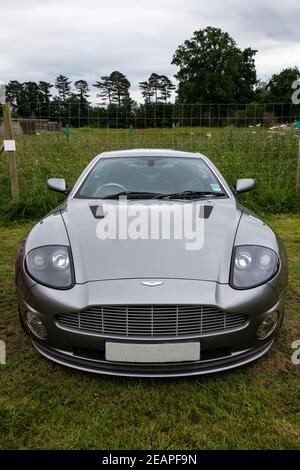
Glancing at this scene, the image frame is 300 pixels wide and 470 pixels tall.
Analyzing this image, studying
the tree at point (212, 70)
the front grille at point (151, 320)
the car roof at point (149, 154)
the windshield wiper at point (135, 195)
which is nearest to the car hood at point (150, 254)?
the front grille at point (151, 320)

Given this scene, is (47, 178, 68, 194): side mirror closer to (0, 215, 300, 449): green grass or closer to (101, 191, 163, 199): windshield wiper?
(101, 191, 163, 199): windshield wiper

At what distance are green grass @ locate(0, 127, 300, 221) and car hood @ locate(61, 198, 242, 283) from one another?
3.78 meters

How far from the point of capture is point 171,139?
23.5 ft

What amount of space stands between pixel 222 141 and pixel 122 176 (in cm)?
454

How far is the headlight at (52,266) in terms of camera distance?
79.2 inches

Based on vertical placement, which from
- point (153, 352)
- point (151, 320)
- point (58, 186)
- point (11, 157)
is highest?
point (11, 157)

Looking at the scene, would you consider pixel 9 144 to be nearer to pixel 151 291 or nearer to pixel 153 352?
pixel 151 291

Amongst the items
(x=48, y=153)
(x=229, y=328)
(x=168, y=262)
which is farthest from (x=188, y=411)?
(x=48, y=153)

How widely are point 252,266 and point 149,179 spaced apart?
1341 mm

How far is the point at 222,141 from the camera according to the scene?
7.28 meters

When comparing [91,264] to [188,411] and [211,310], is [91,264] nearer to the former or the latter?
[211,310]

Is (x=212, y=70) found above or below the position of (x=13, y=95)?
above

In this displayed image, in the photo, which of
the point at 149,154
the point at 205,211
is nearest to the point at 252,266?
the point at 205,211

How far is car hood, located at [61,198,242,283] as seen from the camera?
6.49ft
